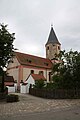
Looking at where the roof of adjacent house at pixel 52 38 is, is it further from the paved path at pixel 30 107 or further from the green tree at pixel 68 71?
the paved path at pixel 30 107

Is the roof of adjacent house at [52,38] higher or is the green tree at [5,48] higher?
the roof of adjacent house at [52,38]

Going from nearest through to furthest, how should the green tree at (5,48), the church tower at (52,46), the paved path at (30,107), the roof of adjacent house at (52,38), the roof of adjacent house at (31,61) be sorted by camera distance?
the paved path at (30,107)
the green tree at (5,48)
the roof of adjacent house at (31,61)
the church tower at (52,46)
the roof of adjacent house at (52,38)

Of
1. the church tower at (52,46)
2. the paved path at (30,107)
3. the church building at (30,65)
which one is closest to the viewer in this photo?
the paved path at (30,107)

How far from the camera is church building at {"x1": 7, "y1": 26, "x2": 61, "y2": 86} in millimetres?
54812

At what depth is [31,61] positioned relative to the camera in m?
59.1

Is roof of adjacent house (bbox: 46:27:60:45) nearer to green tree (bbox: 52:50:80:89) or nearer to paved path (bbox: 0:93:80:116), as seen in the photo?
green tree (bbox: 52:50:80:89)

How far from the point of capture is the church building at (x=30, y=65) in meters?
54.8

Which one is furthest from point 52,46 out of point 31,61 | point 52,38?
point 31,61

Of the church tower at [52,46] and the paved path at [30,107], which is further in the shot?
the church tower at [52,46]

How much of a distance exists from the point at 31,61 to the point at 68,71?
29757 millimetres

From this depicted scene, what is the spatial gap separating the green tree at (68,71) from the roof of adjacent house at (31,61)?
2499cm

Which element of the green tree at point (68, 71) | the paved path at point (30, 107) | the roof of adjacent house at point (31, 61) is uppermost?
the roof of adjacent house at point (31, 61)

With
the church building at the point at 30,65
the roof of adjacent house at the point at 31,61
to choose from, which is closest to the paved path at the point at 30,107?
the church building at the point at 30,65

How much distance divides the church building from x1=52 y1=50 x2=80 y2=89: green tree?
23365 mm
